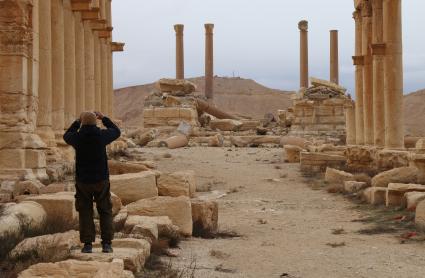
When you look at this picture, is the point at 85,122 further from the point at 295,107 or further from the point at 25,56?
the point at 295,107

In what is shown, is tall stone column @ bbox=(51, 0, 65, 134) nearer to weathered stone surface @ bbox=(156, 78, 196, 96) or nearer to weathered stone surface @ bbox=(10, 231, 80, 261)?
weathered stone surface @ bbox=(10, 231, 80, 261)

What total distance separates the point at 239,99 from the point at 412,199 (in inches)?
3145

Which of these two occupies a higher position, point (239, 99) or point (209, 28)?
point (209, 28)

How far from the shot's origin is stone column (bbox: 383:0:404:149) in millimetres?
18859

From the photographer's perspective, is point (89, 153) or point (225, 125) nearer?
point (89, 153)

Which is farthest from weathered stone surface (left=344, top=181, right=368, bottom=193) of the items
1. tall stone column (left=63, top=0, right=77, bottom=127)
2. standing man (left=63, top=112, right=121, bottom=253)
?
standing man (left=63, top=112, right=121, bottom=253)

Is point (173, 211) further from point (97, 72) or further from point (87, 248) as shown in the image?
point (97, 72)

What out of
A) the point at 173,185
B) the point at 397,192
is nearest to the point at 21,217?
the point at 173,185

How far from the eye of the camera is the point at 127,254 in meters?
6.82

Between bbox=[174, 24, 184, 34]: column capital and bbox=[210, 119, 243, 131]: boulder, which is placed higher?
bbox=[174, 24, 184, 34]: column capital

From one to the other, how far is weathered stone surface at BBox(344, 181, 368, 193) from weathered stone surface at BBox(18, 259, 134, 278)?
37.3ft

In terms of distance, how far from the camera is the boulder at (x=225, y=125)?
41.9 meters

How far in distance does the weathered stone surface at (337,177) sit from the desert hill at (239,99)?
59531 millimetres

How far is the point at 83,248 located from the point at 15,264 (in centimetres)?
79
